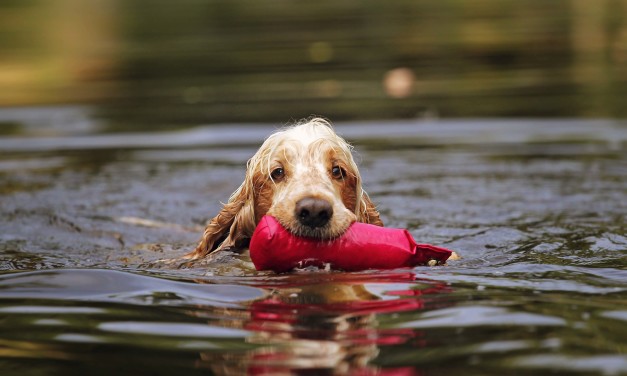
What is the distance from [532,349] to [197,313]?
1602 millimetres

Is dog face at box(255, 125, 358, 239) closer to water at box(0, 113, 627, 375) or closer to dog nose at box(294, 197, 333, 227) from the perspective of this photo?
dog nose at box(294, 197, 333, 227)

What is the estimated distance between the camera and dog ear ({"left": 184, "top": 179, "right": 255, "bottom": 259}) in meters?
6.10

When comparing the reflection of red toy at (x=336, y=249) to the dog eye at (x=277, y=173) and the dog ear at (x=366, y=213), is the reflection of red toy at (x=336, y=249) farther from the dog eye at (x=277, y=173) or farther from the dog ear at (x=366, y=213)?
the dog ear at (x=366, y=213)

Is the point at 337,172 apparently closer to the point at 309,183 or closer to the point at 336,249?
the point at 309,183

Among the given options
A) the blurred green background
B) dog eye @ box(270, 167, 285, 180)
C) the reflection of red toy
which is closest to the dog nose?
the reflection of red toy

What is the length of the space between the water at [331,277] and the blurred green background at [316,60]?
9.88ft

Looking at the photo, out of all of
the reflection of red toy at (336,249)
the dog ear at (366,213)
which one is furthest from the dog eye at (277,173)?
the dog ear at (366,213)

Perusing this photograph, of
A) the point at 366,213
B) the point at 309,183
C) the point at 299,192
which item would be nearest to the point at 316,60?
the point at 366,213

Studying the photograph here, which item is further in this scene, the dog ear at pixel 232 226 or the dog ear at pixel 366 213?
the dog ear at pixel 366 213

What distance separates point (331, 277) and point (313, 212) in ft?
1.21

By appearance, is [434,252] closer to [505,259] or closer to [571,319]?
[505,259]

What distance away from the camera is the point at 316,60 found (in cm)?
1962

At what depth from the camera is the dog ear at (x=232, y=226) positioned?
610 centimetres

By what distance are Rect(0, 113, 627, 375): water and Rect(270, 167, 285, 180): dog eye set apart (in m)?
0.53
